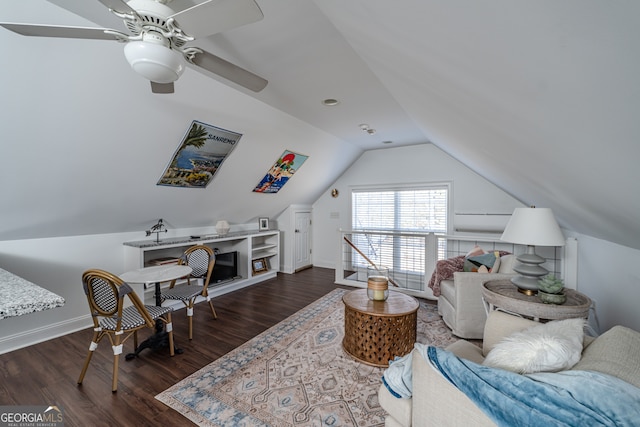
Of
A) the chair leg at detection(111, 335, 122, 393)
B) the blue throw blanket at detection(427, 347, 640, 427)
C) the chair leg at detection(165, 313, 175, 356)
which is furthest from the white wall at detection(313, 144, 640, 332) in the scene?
the chair leg at detection(111, 335, 122, 393)

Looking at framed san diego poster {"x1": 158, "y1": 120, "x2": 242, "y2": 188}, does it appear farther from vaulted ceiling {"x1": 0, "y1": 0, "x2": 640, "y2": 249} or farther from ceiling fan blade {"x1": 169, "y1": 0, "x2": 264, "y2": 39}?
ceiling fan blade {"x1": 169, "y1": 0, "x2": 264, "y2": 39}

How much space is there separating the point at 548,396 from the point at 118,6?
2.15 meters

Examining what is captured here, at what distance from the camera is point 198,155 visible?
3053 millimetres

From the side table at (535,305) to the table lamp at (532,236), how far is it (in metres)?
0.11

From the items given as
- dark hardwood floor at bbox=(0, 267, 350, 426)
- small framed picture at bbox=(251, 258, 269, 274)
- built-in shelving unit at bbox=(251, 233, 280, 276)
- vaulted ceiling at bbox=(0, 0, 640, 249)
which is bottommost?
dark hardwood floor at bbox=(0, 267, 350, 426)

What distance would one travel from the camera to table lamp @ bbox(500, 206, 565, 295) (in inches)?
75.5

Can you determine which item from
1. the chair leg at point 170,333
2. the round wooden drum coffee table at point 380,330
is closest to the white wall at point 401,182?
the round wooden drum coffee table at point 380,330

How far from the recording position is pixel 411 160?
5043mm

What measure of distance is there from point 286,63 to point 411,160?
3548 millimetres

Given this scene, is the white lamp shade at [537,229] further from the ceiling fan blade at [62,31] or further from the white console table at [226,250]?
the white console table at [226,250]

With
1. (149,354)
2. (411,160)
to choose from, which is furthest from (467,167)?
(149,354)

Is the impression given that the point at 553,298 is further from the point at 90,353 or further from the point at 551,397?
the point at 90,353

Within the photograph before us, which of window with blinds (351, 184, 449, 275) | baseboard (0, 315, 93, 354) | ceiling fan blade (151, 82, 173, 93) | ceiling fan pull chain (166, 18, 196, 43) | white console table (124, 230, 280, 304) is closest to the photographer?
ceiling fan pull chain (166, 18, 196, 43)

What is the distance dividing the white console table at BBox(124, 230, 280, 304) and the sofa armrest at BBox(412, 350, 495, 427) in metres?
3.28
